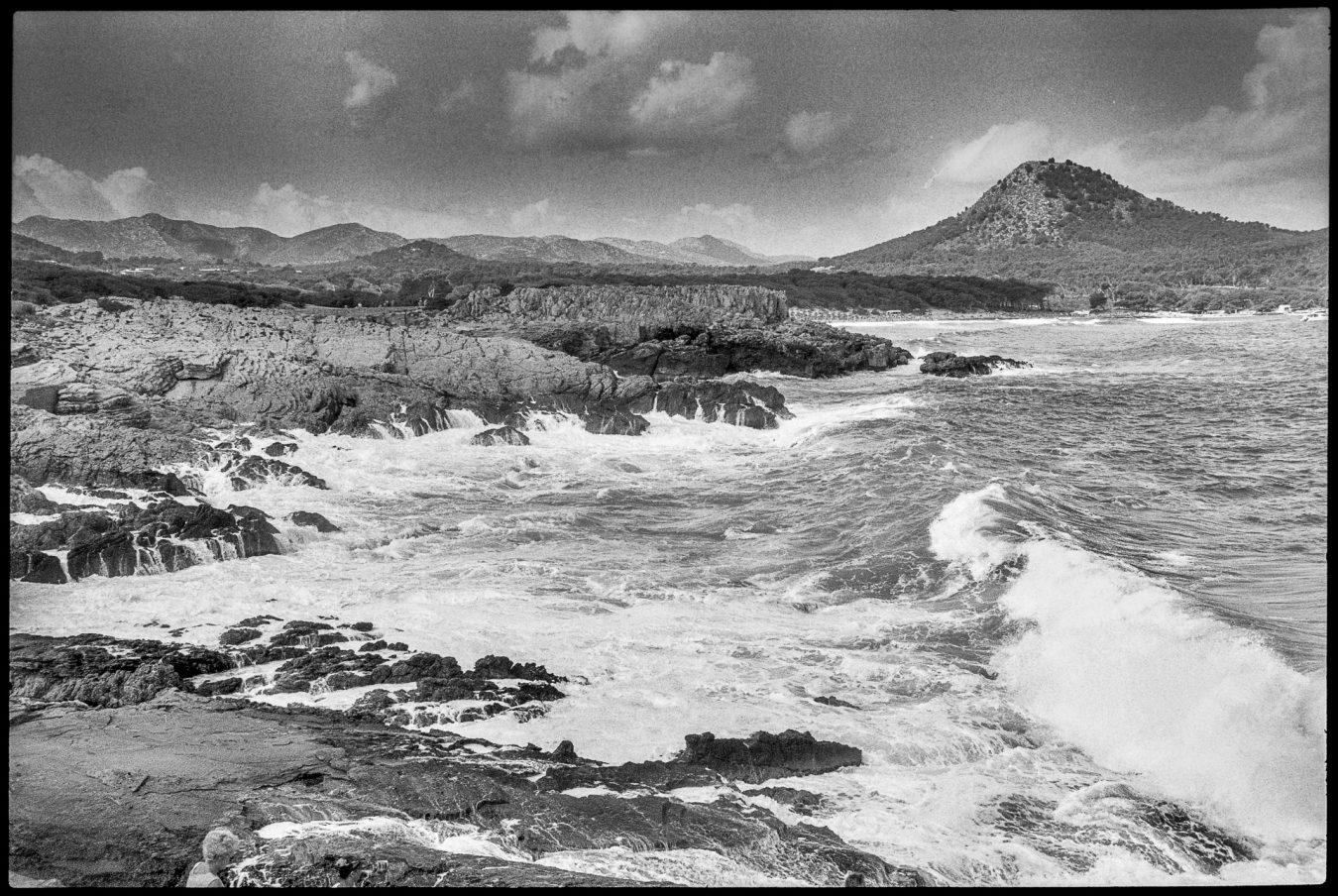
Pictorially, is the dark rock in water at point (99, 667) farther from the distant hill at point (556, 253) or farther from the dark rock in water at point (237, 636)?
the distant hill at point (556, 253)

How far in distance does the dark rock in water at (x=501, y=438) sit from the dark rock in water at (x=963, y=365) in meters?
15.1

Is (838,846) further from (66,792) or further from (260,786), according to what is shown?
(66,792)

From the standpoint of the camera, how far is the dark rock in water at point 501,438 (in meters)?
15.1

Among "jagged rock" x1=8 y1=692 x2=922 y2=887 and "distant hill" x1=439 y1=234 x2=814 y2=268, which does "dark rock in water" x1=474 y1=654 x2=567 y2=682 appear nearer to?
"jagged rock" x1=8 y1=692 x2=922 y2=887

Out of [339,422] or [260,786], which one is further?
[339,422]

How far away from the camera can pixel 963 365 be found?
26.1m

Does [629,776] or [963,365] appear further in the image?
[963,365]

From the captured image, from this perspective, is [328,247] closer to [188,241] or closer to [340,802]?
[188,241]

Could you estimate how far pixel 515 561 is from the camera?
8891 mm

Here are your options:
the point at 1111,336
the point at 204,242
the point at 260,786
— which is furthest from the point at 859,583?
the point at 1111,336

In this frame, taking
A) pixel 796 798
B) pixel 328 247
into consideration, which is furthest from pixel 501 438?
pixel 328 247

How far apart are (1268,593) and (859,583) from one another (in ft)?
11.3

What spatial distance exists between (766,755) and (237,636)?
13.9 ft

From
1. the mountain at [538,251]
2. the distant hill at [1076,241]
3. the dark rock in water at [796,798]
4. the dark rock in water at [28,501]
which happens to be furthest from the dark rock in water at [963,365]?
the distant hill at [1076,241]
